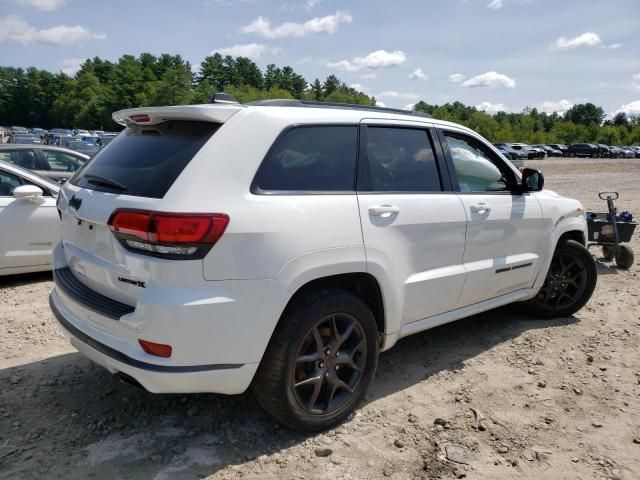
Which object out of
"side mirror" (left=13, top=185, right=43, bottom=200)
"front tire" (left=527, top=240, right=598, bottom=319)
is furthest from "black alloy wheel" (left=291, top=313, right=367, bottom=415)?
"side mirror" (left=13, top=185, right=43, bottom=200)

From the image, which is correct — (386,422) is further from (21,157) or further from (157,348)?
(21,157)

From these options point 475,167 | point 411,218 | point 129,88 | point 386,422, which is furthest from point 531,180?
point 129,88

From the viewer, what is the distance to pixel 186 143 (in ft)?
8.82

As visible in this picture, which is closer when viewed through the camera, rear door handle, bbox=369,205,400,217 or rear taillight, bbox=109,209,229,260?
rear taillight, bbox=109,209,229,260

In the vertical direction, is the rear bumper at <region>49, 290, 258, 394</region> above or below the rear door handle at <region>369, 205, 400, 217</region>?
below

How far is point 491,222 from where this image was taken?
3914 mm

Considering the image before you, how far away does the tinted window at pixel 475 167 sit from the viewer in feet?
12.7

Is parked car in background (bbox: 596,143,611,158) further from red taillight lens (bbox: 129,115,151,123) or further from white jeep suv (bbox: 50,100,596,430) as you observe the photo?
red taillight lens (bbox: 129,115,151,123)

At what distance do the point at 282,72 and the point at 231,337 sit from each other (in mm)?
141099

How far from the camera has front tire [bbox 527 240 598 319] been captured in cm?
496

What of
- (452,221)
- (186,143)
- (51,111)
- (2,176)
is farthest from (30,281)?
(51,111)

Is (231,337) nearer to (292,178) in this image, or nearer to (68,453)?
(292,178)

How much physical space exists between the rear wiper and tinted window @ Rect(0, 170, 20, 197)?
3322 mm

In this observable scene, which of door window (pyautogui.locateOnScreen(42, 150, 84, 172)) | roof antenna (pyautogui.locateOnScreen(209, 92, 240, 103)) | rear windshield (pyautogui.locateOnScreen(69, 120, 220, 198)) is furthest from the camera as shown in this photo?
door window (pyautogui.locateOnScreen(42, 150, 84, 172))
